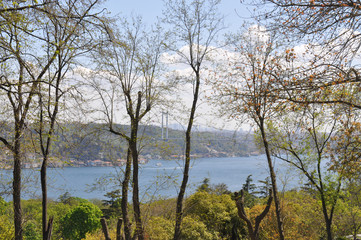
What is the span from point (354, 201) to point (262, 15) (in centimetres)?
1022

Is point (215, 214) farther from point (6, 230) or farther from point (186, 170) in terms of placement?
point (6, 230)

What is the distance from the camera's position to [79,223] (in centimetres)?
1980

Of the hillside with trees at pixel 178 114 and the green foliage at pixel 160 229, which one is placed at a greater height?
the hillside with trees at pixel 178 114

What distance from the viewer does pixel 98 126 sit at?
840 centimetres

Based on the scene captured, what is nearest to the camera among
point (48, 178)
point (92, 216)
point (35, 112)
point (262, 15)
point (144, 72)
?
point (262, 15)

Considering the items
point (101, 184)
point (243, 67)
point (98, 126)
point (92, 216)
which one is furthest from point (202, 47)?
point (92, 216)

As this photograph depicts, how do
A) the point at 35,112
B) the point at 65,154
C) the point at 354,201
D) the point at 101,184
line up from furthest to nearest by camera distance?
the point at 354,201
the point at 101,184
the point at 65,154
the point at 35,112

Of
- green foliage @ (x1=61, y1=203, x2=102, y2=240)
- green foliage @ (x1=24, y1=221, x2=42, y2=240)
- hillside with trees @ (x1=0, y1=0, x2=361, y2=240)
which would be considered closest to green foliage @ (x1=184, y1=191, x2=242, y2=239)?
hillside with trees @ (x1=0, y1=0, x2=361, y2=240)

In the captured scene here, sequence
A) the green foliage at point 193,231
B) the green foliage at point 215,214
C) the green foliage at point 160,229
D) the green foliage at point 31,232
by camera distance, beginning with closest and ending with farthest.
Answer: the green foliage at point 160,229
the green foliage at point 193,231
the green foliage at point 215,214
the green foliage at point 31,232

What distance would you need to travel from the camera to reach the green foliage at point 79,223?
19.7 metres

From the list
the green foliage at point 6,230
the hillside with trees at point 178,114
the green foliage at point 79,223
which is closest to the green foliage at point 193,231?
Answer: the hillside with trees at point 178,114

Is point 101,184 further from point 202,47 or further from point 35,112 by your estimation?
point 202,47

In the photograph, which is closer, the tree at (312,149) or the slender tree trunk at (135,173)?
the slender tree trunk at (135,173)

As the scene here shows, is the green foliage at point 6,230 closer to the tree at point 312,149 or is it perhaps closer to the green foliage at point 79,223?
the tree at point 312,149
